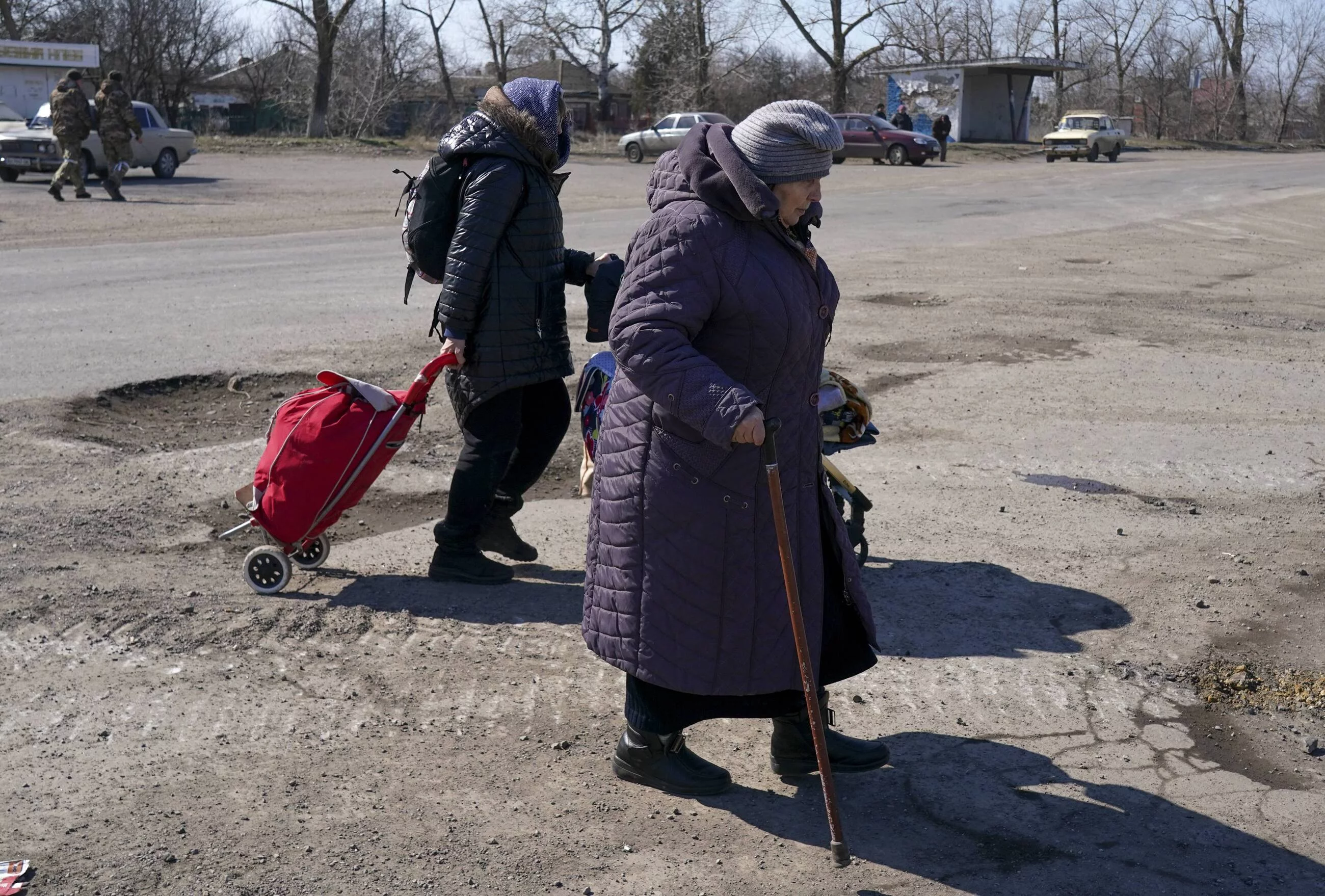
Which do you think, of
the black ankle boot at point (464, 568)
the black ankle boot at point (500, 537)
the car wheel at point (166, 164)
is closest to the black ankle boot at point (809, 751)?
the black ankle boot at point (464, 568)

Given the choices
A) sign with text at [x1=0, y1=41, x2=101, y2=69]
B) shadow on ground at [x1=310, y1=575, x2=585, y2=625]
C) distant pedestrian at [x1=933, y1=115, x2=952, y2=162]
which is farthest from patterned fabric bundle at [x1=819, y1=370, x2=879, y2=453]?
sign with text at [x1=0, y1=41, x2=101, y2=69]

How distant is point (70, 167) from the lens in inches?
853

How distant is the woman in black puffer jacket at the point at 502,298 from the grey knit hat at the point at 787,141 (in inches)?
61.2

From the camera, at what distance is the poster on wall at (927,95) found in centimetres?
5403

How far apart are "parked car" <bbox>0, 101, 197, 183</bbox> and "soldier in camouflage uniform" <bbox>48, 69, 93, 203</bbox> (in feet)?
3.81

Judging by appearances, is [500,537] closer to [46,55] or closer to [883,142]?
[883,142]

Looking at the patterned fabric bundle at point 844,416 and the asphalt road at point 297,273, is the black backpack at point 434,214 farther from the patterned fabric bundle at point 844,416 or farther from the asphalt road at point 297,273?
the asphalt road at point 297,273

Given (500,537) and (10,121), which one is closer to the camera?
(500,537)

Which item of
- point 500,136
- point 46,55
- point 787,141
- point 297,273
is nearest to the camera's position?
point 787,141

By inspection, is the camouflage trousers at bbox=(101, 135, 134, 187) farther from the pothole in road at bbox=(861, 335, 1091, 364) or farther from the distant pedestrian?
the distant pedestrian

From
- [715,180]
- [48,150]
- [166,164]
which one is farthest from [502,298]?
[166,164]

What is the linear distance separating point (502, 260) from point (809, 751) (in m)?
2.06

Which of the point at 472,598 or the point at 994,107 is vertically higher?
the point at 994,107

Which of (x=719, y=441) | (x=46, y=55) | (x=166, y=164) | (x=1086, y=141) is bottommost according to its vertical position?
(x=719, y=441)
